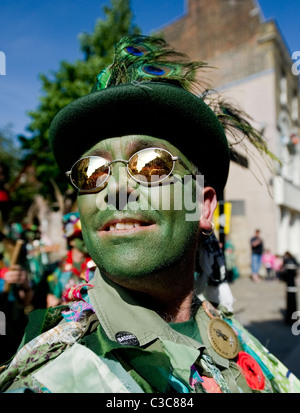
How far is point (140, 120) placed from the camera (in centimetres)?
143

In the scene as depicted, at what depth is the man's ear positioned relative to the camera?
1.65 metres

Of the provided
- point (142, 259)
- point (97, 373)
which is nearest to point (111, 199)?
point (142, 259)

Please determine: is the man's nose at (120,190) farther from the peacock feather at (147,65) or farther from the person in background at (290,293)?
the person in background at (290,293)

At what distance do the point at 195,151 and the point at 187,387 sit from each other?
3.47ft

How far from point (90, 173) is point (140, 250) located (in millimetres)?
418

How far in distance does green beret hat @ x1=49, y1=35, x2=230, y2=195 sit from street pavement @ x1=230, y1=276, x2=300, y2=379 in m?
1.46

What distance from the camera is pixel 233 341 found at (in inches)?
63.9

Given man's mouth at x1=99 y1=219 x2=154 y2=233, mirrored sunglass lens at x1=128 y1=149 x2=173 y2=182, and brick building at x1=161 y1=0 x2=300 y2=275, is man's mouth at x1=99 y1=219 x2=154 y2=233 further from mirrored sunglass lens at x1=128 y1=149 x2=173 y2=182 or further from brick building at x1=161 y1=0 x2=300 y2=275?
brick building at x1=161 y1=0 x2=300 y2=275

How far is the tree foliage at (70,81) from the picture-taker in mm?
9867

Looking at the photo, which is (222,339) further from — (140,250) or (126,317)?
(140,250)

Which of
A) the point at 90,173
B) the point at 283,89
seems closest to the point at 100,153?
the point at 90,173

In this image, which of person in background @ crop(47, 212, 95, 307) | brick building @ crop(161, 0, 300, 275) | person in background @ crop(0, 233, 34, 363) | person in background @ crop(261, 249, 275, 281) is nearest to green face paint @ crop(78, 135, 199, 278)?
person in background @ crop(0, 233, 34, 363)

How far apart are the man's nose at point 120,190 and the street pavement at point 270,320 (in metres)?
1.54

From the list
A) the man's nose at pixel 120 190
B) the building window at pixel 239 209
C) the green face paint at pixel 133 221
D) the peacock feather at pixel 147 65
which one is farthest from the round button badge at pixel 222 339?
the building window at pixel 239 209
